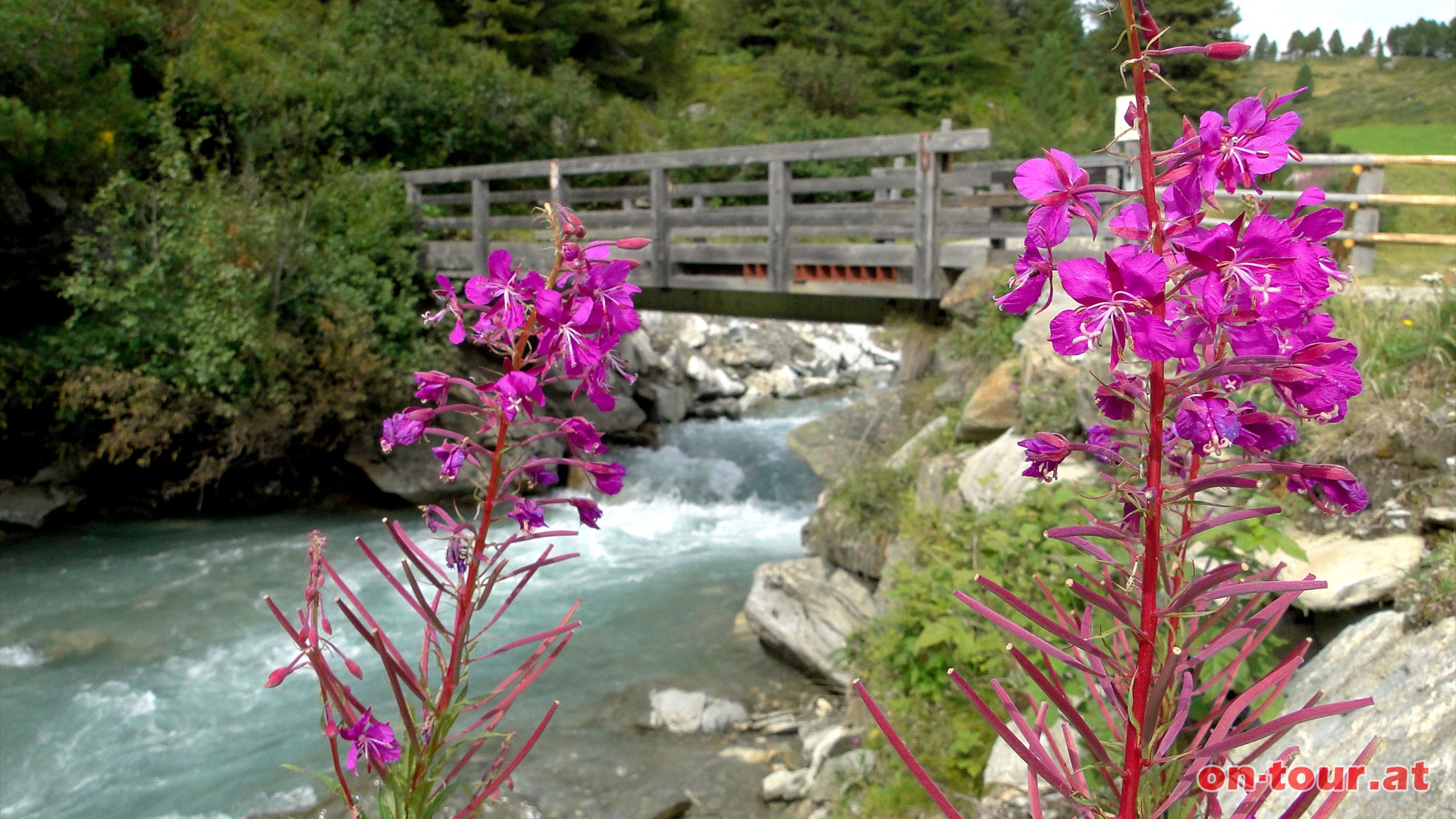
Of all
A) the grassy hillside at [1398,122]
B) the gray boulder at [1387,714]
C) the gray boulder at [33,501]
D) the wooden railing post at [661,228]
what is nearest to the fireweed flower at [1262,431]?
the gray boulder at [1387,714]

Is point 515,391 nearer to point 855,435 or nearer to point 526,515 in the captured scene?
point 526,515

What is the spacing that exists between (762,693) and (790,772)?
1287mm

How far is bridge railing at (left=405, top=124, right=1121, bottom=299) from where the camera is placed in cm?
791

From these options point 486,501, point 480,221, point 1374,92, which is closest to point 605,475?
point 486,501

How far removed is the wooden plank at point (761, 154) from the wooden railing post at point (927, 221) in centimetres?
11

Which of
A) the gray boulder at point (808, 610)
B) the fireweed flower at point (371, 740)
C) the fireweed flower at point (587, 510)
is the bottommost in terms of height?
the gray boulder at point (808, 610)

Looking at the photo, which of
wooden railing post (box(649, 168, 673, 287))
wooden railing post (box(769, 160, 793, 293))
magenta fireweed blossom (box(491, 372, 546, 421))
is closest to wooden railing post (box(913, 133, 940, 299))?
wooden railing post (box(769, 160, 793, 293))

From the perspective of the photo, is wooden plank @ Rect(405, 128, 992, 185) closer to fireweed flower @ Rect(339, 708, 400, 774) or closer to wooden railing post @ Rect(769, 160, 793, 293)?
wooden railing post @ Rect(769, 160, 793, 293)

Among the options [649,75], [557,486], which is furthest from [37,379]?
[649,75]

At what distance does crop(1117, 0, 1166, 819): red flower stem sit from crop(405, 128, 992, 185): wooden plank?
671cm

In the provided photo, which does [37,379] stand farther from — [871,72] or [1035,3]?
[1035,3]

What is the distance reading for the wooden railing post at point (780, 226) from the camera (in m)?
8.88

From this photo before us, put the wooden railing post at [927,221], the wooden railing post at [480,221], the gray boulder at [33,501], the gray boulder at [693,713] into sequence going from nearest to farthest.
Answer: the gray boulder at [693,713]
the wooden railing post at [927,221]
the gray boulder at [33,501]
the wooden railing post at [480,221]

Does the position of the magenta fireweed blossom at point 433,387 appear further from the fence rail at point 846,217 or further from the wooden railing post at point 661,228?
the wooden railing post at point 661,228
